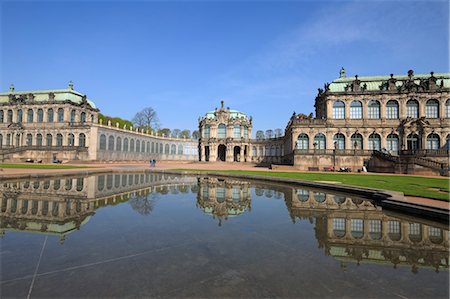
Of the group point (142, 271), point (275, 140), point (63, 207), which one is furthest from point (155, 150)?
point (142, 271)

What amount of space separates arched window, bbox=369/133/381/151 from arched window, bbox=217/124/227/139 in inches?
1544

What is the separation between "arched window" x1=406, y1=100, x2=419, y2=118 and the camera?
43.1m

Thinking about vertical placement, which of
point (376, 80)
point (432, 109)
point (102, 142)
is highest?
point (376, 80)

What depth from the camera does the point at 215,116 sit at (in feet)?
237

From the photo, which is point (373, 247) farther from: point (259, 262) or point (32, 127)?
point (32, 127)

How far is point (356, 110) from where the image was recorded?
45.0 m

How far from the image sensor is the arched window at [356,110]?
148 feet

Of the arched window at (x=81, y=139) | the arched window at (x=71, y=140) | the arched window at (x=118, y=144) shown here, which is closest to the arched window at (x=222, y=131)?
the arched window at (x=118, y=144)

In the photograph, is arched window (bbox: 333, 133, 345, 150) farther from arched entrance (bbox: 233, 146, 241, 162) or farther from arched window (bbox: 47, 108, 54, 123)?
arched window (bbox: 47, 108, 54, 123)

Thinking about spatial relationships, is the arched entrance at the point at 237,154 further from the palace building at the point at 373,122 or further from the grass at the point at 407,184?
the grass at the point at 407,184

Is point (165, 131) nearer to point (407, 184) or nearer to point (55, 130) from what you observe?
point (55, 130)

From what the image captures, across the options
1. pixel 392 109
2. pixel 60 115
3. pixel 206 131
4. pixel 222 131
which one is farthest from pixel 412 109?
pixel 60 115

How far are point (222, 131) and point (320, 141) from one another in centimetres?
3334

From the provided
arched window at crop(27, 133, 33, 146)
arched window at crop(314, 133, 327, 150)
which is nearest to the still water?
arched window at crop(314, 133, 327, 150)
